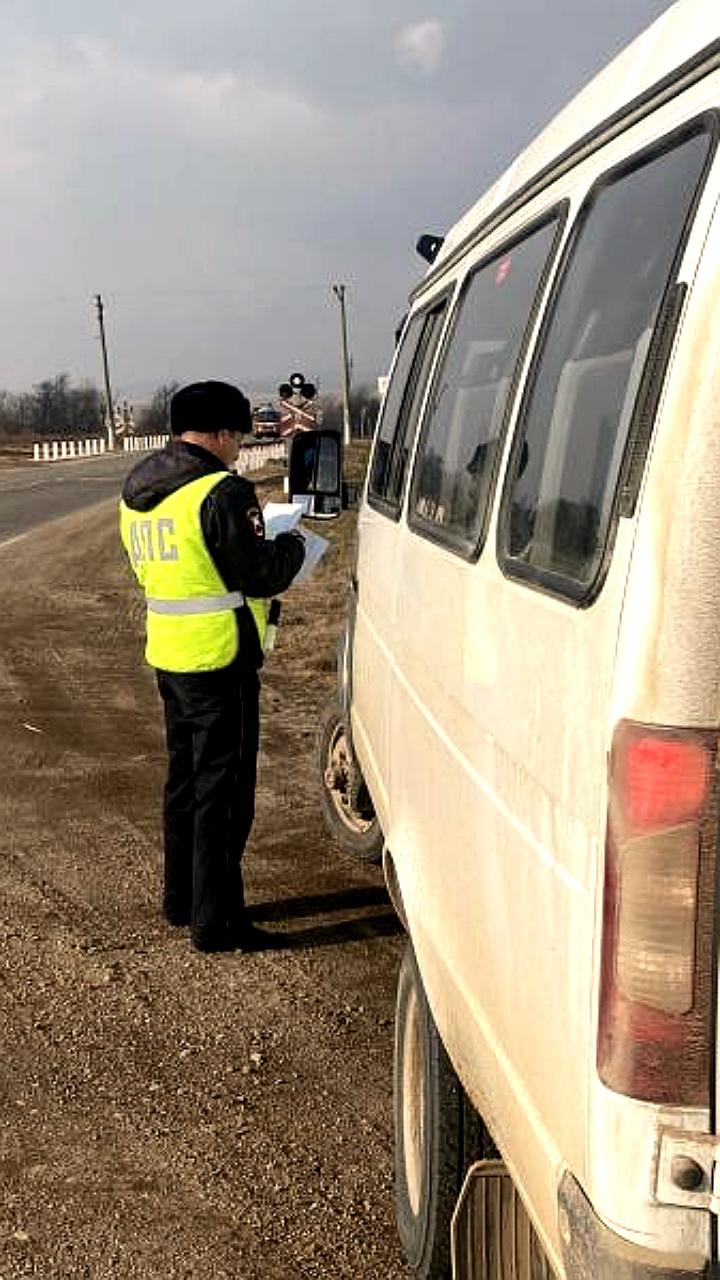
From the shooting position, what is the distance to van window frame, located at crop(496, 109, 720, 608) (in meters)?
1.59

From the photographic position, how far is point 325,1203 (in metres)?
3.21

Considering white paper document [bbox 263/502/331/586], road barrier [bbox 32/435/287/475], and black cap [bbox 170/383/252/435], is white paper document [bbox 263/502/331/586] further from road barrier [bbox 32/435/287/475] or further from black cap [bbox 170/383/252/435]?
road barrier [bbox 32/435/287/475]

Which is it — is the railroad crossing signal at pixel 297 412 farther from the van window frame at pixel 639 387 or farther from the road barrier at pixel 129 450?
the van window frame at pixel 639 387

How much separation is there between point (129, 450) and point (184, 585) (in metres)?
72.5

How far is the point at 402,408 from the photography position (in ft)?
13.9

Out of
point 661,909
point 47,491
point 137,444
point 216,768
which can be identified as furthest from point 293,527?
point 137,444

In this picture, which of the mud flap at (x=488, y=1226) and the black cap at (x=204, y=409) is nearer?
the mud flap at (x=488, y=1226)

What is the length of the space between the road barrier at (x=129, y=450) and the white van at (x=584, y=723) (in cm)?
2757

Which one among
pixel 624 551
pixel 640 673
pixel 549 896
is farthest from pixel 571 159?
pixel 549 896

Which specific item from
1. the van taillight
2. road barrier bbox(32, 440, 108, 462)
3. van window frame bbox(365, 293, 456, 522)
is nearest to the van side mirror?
van window frame bbox(365, 293, 456, 522)

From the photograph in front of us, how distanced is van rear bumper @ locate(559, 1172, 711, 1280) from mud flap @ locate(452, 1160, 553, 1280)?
0.59 metres

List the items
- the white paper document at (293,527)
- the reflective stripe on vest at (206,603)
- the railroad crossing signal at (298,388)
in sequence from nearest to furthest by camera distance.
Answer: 1. the reflective stripe on vest at (206,603)
2. the white paper document at (293,527)
3. the railroad crossing signal at (298,388)

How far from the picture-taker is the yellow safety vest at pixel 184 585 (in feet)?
14.4

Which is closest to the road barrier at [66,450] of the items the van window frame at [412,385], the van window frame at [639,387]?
the van window frame at [412,385]
